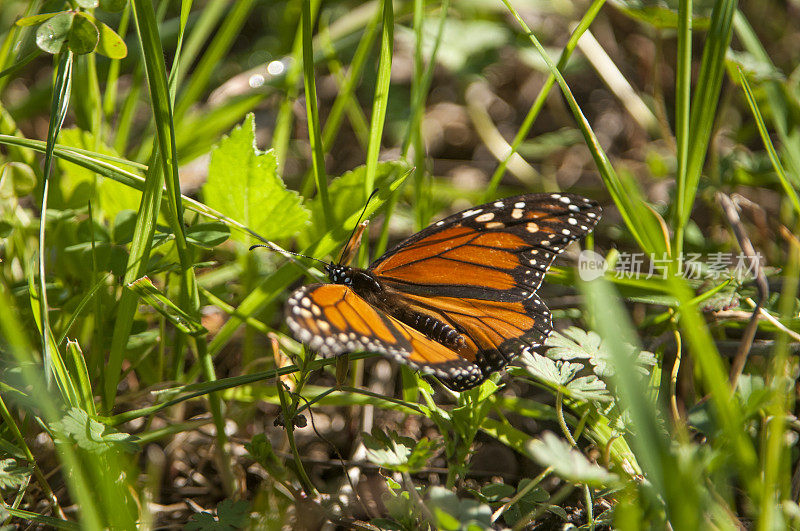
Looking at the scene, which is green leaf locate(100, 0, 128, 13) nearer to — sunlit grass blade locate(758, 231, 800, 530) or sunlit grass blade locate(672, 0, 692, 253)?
sunlit grass blade locate(672, 0, 692, 253)

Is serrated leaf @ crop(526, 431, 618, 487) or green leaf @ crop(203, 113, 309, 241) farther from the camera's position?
green leaf @ crop(203, 113, 309, 241)

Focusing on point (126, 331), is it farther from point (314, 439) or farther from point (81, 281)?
point (314, 439)

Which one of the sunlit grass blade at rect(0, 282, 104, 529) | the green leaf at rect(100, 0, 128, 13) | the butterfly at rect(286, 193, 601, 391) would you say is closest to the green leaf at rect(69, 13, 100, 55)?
the green leaf at rect(100, 0, 128, 13)

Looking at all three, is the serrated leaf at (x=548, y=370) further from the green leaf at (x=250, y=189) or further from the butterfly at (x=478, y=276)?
the green leaf at (x=250, y=189)

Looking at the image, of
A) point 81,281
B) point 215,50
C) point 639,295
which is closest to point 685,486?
point 639,295

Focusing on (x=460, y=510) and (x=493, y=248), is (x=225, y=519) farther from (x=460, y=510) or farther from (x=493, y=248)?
(x=493, y=248)

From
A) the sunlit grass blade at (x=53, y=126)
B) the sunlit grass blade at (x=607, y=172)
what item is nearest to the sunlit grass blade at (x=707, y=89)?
the sunlit grass blade at (x=607, y=172)
